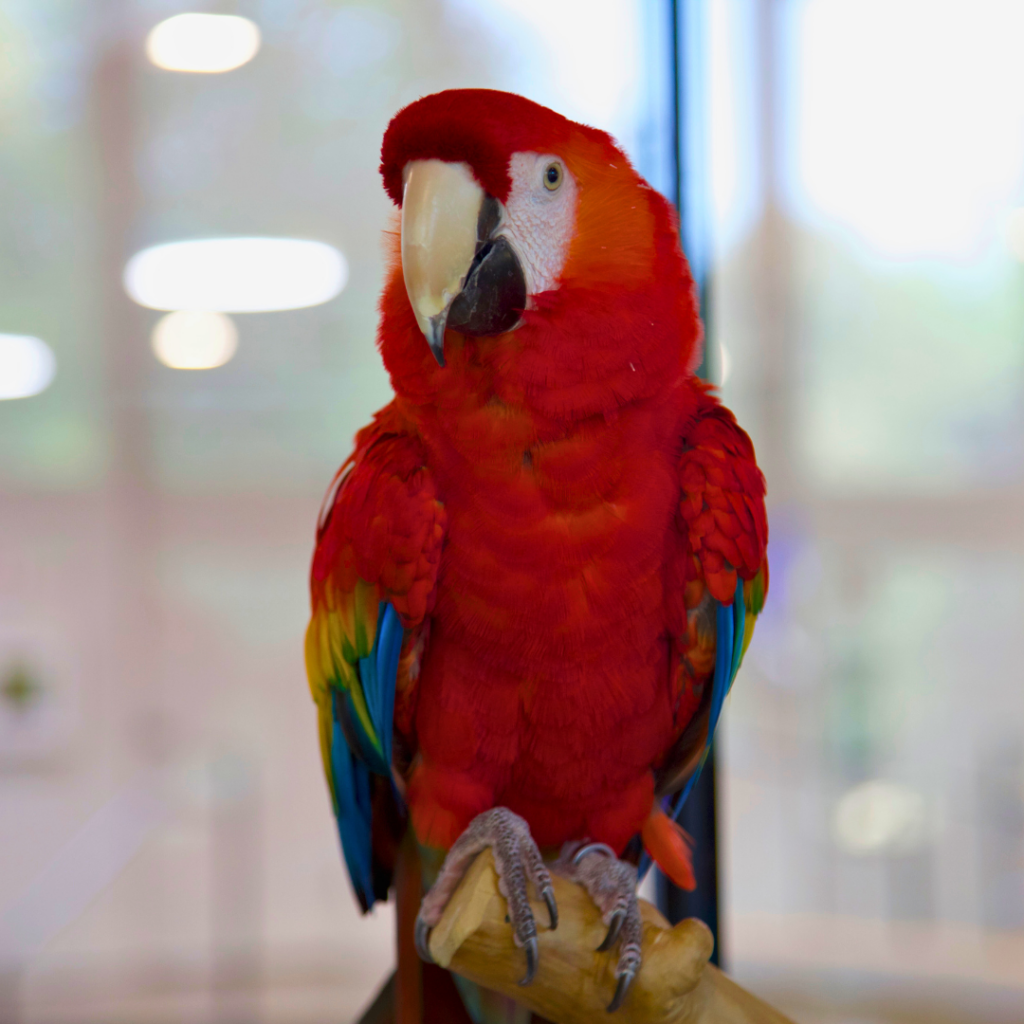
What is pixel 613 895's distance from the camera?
75 cm

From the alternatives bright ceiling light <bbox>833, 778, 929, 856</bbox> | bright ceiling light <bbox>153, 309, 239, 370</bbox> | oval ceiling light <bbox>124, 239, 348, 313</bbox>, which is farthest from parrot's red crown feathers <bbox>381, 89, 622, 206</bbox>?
bright ceiling light <bbox>833, 778, 929, 856</bbox>

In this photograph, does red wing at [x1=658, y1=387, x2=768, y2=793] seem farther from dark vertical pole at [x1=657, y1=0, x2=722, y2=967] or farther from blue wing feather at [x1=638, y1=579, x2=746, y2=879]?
dark vertical pole at [x1=657, y1=0, x2=722, y2=967]

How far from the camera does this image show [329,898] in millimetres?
1983

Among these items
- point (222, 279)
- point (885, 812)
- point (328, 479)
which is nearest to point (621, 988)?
point (328, 479)

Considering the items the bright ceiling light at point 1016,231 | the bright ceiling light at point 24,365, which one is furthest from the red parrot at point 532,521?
the bright ceiling light at point 1016,231

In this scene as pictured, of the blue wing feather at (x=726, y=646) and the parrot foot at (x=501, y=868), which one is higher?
the blue wing feather at (x=726, y=646)

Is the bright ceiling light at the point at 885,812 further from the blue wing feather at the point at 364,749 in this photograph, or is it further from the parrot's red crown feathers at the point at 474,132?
the parrot's red crown feathers at the point at 474,132

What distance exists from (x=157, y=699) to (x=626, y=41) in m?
1.50

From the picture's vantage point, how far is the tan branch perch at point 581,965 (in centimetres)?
67

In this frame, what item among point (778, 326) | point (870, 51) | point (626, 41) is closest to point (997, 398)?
point (778, 326)

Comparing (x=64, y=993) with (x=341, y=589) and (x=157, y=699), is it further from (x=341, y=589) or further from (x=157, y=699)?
(x=341, y=589)

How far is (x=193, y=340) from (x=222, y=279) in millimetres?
137

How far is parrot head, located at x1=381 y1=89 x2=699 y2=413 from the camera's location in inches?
24.8

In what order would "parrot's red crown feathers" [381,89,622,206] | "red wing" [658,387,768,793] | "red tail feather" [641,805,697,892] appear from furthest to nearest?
"red tail feather" [641,805,697,892] → "red wing" [658,387,768,793] → "parrot's red crown feathers" [381,89,622,206]
